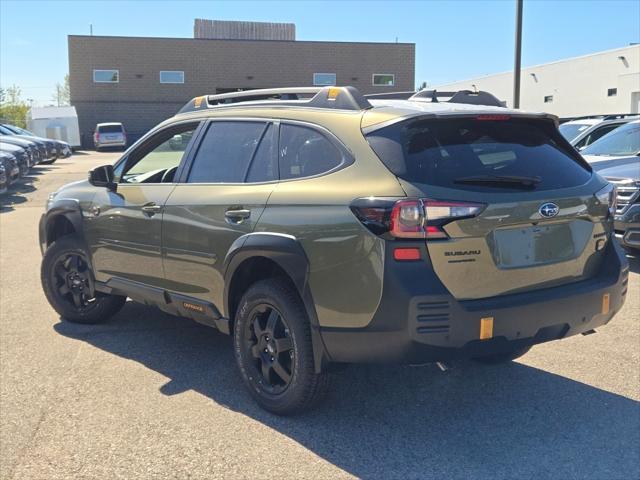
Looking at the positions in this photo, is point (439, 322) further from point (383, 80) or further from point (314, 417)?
point (383, 80)

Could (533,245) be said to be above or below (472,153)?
below

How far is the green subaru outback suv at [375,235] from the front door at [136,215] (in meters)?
0.05

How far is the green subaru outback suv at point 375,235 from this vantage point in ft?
11.0

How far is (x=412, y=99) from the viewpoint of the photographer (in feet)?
15.1

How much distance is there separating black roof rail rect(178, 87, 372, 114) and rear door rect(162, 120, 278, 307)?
0.27m

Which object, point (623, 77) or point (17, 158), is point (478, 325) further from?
point (623, 77)

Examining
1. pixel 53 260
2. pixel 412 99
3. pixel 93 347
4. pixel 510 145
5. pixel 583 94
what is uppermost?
pixel 583 94

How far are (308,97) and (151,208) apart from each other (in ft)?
4.57

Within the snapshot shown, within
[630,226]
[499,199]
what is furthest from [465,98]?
[630,226]

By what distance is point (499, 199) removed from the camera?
3465mm

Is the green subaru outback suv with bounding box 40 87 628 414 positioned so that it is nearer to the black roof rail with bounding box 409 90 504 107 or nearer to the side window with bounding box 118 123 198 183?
the black roof rail with bounding box 409 90 504 107

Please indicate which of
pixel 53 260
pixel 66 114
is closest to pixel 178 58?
pixel 66 114

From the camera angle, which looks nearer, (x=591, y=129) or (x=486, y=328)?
(x=486, y=328)

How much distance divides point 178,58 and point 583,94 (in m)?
26.1
